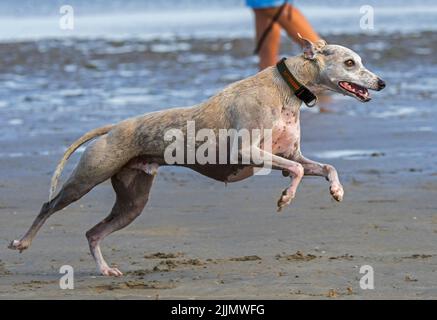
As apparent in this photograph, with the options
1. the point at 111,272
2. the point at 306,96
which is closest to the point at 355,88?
the point at 306,96

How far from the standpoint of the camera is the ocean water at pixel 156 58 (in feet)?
49.2

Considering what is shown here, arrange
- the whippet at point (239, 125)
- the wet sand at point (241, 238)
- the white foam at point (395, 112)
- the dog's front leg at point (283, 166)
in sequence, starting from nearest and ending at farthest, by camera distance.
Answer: the wet sand at point (241, 238), the dog's front leg at point (283, 166), the whippet at point (239, 125), the white foam at point (395, 112)

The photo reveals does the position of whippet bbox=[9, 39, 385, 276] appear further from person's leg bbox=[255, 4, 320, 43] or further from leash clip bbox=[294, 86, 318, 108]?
Answer: person's leg bbox=[255, 4, 320, 43]

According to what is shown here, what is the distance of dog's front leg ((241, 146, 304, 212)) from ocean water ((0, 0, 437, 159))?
13.9ft

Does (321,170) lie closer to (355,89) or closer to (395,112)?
(355,89)

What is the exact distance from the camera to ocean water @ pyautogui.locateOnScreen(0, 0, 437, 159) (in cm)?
1498

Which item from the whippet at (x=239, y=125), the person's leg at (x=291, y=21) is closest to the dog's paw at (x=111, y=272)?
the whippet at (x=239, y=125)

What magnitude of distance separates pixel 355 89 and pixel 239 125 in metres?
0.81

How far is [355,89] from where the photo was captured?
8.33 m

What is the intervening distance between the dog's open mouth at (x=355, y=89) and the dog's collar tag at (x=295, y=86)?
21 centimetres

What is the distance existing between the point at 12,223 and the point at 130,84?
26.8 ft

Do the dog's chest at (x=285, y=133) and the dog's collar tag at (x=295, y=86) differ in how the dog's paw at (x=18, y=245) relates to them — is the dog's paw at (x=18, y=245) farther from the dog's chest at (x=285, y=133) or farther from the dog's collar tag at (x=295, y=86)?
the dog's collar tag at (x=295, y=86)

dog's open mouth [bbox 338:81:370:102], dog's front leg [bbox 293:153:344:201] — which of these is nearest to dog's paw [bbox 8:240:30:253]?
dog's front leg [bbox 293:153:344:201]

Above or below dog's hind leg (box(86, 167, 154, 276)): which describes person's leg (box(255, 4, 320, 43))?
above
